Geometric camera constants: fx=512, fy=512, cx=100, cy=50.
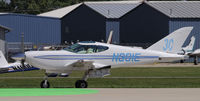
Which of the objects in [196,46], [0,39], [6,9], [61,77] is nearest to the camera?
[61,77]

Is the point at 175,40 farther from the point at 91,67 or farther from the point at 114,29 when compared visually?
the point at 114,29

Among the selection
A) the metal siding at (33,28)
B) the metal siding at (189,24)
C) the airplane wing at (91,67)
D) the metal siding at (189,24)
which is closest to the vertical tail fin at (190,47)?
the metal siding at (189,24)

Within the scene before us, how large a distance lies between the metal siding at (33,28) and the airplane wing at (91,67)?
129ft

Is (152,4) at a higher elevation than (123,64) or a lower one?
higher

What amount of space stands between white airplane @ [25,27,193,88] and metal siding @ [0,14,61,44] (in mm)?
39200

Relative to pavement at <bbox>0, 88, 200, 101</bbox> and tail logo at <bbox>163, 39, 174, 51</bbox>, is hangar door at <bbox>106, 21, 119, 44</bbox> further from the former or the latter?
pavement at <bbox>0, 88, 200, 101</bbox>

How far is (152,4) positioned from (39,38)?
Answer: 565 inches

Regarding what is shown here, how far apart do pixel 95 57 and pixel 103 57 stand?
0.32m

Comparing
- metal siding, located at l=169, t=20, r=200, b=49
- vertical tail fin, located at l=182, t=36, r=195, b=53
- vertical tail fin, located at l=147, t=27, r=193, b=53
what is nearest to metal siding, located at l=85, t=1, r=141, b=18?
metal siding, located at l=169, t=20, r=200, b=49

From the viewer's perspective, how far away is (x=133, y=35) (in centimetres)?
6259

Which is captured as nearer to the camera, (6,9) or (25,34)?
(25,34)

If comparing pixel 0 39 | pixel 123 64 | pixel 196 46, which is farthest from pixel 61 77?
pixel 196 46

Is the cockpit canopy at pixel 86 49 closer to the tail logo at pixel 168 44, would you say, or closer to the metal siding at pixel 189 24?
the tail logo at pixel 168 44

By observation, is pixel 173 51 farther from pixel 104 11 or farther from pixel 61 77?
pixel 104 11
